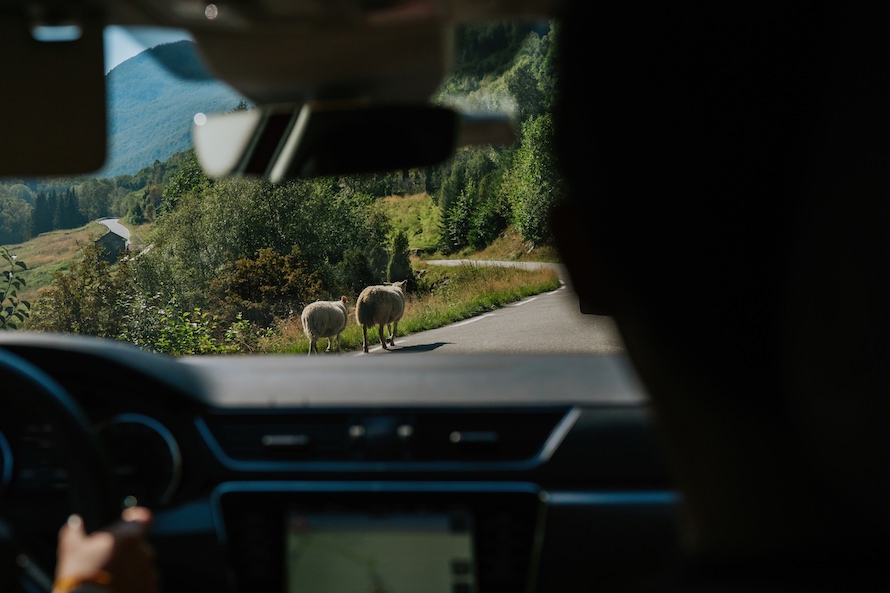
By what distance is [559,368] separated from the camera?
2.98 m

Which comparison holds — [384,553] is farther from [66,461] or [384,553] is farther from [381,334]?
[381,334]

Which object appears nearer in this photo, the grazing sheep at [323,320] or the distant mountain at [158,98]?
the distant mountain at [158,98]

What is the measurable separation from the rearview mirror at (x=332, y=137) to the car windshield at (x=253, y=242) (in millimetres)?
237

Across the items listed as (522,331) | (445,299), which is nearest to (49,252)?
(445,299)

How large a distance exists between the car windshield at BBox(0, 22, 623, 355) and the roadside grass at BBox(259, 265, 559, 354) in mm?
16

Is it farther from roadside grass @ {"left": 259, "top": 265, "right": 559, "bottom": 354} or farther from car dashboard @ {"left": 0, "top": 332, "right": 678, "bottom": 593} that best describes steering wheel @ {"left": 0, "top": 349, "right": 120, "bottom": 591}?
roadside grass @ {"left": 259, "top": 265, "right": 559, "bottom": 354}

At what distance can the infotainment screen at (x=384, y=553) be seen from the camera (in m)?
2.71

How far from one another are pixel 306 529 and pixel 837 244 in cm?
246

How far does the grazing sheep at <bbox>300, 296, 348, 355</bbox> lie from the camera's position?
4043 mm

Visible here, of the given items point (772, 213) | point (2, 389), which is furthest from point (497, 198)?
point (772, 213)

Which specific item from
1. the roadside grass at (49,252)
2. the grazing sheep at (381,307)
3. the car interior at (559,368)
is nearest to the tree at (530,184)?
the car interior at (559,368)

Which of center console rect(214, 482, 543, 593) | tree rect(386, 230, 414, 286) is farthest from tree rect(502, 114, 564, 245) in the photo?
center console rect(214, 482, 543, 593)

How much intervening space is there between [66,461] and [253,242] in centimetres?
209

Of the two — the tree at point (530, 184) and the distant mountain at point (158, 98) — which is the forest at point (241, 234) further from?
the distant mountain at point (158, 98)
